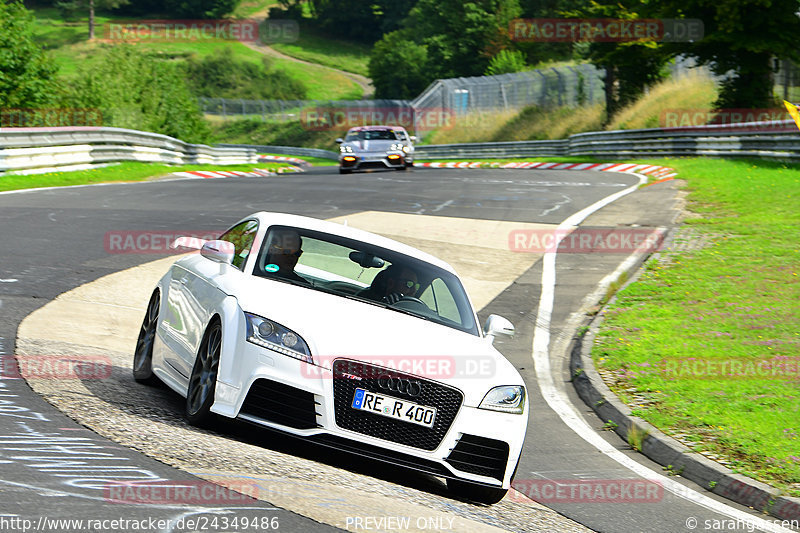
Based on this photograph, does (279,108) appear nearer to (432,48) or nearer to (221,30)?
(432,48)

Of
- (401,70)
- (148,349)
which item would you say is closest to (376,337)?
(148,349)

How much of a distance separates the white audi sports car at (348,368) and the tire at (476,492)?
0.03 feet

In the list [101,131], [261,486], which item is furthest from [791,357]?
[101,131]

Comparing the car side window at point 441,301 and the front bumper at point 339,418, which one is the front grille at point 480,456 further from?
the car side window at point 441,301

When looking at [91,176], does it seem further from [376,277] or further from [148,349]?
[376,277]

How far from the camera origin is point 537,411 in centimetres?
918

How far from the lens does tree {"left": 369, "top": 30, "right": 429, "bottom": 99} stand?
105 m

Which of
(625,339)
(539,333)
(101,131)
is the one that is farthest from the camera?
(101,131)

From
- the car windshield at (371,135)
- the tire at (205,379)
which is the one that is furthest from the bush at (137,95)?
the tire at (205,379)

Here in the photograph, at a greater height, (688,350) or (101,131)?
(101,131)

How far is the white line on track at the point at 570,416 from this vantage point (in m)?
6.87

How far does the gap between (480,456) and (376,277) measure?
1753 mm

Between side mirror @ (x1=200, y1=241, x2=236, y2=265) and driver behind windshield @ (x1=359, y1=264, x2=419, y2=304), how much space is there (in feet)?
3.20

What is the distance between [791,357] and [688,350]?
3.46ft
